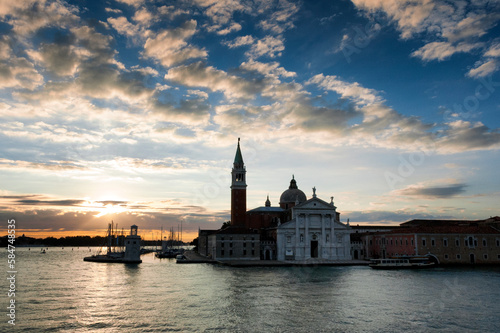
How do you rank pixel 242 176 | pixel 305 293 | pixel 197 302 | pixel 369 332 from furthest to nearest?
1. pixel 242 176
2. pixel 305 293
3. pixel 197 302
4. pixel 369 332

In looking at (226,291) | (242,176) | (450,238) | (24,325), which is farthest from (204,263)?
(24,325)

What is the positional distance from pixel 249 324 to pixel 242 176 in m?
61.4

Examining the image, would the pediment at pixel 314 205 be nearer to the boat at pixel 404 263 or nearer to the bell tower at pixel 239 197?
the bell tower at pixel 239 197

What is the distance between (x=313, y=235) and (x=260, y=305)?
47398mm

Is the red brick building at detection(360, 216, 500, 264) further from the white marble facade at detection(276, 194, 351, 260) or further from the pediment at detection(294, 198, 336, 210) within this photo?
the pediment at detection(294, 198, 336, 210)

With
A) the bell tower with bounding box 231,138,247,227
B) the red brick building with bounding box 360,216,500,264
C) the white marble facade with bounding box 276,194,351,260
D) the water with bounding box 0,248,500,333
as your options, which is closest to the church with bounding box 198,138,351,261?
the white marble facade with bounding box 276,194,351,260

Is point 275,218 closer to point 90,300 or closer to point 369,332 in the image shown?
point 90,300

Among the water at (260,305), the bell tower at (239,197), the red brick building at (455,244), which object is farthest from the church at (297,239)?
the water at (260,305)

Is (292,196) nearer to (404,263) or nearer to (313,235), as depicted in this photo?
(313,235)

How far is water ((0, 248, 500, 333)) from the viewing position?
25.8 meters

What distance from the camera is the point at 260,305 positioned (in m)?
31.7

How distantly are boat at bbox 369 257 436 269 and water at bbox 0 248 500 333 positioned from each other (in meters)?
14.6

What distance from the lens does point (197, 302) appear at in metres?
33.4

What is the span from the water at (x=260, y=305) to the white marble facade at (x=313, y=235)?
88.7ft
